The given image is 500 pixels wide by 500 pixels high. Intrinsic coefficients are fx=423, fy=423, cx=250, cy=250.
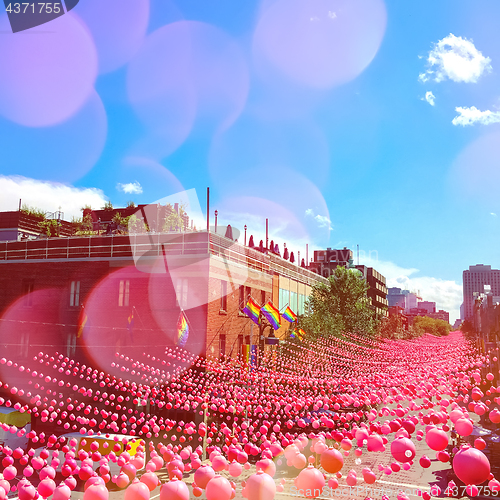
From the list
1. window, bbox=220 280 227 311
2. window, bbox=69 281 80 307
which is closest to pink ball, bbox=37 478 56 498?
window, bbox=220 280 227 311

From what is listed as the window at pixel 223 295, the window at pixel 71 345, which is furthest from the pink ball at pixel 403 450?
the window at pixel 71 345

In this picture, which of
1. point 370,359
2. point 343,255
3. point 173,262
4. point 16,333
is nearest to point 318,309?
point 370,359

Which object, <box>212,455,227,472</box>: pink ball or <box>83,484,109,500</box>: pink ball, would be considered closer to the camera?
<box>83,484,109,500</box>: pink ball

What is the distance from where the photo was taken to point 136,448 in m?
19.1

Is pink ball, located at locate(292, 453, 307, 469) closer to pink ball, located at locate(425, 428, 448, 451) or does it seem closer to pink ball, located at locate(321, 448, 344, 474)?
pink ball, located at locate(321, 448, 344, 474)

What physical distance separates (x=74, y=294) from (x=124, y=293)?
4275 mm

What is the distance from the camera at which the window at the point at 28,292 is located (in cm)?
3294

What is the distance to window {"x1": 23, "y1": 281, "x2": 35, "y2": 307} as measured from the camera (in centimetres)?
3294

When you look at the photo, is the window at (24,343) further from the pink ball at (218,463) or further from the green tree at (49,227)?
the pink ball at (218,463)

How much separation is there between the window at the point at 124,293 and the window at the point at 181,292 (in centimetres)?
395

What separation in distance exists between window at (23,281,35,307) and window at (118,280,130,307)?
7768 millimetres

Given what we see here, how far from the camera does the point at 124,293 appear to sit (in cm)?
3091

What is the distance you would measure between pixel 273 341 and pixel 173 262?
10.0 metres

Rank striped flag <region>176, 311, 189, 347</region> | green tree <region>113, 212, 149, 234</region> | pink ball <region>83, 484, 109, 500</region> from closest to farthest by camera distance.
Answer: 1. pink ball <region>83, 484, 109, 500</region>
2. striped flag <region>176, 311, 189, 347</region>
3. green tree <region>113, 212, 149, 234</region>
